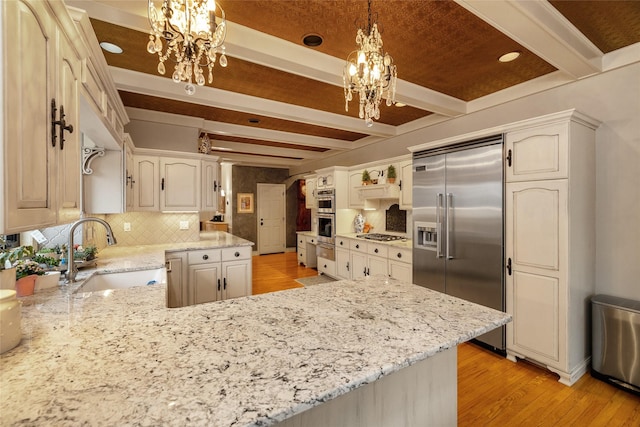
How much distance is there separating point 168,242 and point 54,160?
3.13 metres

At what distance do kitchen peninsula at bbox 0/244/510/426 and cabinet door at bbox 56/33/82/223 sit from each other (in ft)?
1.63

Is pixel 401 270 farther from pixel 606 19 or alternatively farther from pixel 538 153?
pixel 606 19

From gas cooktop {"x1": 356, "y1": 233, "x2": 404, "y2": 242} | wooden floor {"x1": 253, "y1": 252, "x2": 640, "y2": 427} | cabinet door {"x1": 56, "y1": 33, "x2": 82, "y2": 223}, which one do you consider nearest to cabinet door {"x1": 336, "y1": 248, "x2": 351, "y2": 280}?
gas cooktop {"x1": 356, "y1": 233, "x2": 404, "y2": 242}

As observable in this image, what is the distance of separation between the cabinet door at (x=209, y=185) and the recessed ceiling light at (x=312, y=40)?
226 centimetres

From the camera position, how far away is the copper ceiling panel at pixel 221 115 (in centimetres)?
364

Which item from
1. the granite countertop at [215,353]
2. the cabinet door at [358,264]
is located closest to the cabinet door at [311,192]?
the cabinet door at [358,264]

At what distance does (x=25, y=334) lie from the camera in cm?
110

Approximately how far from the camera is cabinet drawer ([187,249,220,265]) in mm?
3381

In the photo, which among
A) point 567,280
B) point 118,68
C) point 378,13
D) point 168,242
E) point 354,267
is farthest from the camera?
point 354,267

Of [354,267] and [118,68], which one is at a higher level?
[118,68]

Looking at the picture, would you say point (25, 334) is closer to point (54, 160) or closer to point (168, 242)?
point (54, 160)

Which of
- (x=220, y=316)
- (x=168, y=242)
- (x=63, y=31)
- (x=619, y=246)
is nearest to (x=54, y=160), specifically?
(x=63, y=31)

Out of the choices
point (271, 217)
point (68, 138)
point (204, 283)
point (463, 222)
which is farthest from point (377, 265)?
point (271, 217)

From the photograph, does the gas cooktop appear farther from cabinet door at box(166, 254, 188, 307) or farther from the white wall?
cabinet door at box(166, 254, 188, 307)
